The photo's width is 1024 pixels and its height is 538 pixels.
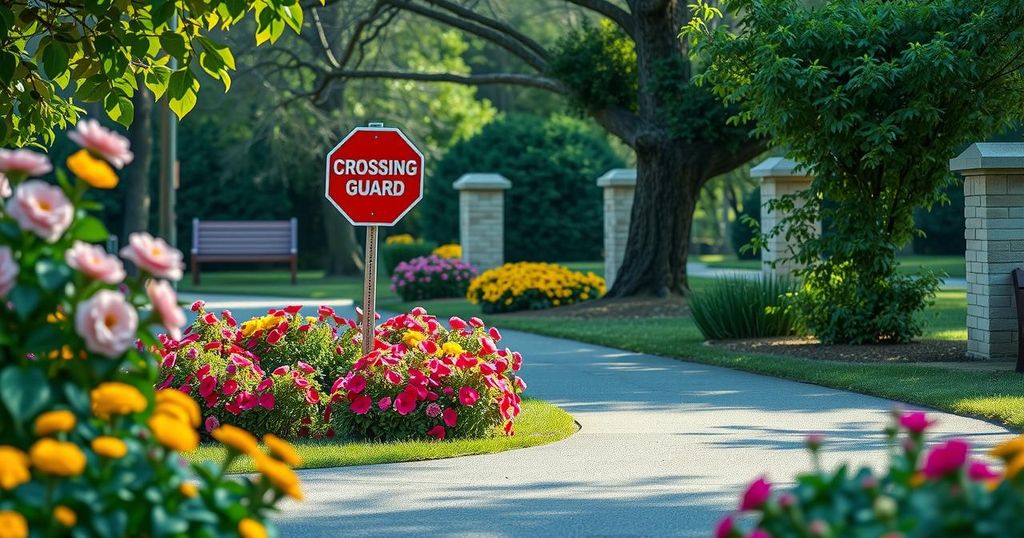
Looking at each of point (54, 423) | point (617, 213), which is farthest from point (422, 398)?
point (617, 213)

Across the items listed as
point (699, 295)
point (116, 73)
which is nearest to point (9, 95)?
point (116, 73)

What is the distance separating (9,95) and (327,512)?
356cm

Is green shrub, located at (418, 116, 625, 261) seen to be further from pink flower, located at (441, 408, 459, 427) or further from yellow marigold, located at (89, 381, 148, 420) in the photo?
yellow marigold, located at (89, 381, 148, 420)

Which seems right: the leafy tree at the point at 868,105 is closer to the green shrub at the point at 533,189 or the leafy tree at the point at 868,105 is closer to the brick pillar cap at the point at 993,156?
the brick pillar cap at the point at 993,156

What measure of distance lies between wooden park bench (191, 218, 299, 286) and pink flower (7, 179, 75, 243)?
32.0m

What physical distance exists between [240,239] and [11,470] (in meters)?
33.4

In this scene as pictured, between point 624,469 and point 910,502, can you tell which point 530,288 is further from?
point 910,502

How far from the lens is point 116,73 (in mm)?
7332

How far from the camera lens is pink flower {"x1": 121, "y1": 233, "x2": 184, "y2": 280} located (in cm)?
335

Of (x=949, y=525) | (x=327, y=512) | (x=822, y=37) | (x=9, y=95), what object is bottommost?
(x=327, y=512)

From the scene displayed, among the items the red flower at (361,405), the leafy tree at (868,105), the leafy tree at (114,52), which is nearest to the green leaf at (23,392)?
the leafy tree at (114,52)

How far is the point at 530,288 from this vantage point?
21.7 meters

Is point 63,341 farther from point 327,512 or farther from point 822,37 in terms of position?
point 822,37

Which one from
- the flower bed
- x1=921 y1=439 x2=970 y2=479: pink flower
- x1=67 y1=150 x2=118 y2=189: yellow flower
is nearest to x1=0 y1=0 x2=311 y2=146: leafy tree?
x1=67 y1=150 x2=118 y2=189: yellow flower
